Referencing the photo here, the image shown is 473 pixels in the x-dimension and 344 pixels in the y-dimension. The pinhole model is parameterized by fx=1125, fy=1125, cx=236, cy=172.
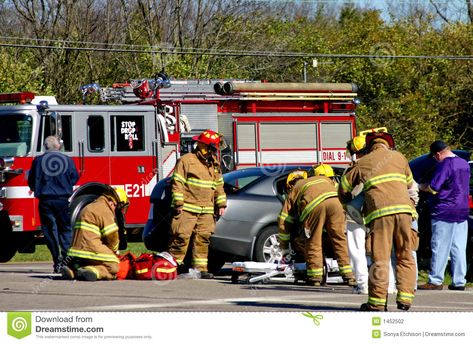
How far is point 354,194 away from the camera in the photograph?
973 centimetres

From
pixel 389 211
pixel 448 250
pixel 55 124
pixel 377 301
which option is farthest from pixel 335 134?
pixel 377 301

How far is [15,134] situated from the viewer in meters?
17.4

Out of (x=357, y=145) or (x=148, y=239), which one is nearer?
(x=357, y=145)

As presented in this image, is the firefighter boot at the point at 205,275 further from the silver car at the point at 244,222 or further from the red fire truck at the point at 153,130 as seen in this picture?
the red fire truck at the point at 153,130

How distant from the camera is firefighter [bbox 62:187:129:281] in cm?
1235

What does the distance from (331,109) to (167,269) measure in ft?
31.3

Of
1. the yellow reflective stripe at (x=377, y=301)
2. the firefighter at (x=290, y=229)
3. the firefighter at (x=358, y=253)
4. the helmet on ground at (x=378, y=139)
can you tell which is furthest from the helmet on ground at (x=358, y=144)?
the yellow reflective stripe at (x=377, y=301)

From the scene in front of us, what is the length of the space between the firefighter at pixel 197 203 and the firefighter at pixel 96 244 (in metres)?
0.77

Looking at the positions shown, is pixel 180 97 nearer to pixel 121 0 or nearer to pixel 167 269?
pixel 167 269

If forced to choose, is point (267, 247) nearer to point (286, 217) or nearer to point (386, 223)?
point (286, 217)

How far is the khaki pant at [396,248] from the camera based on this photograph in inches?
360

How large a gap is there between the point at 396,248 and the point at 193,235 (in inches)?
161
